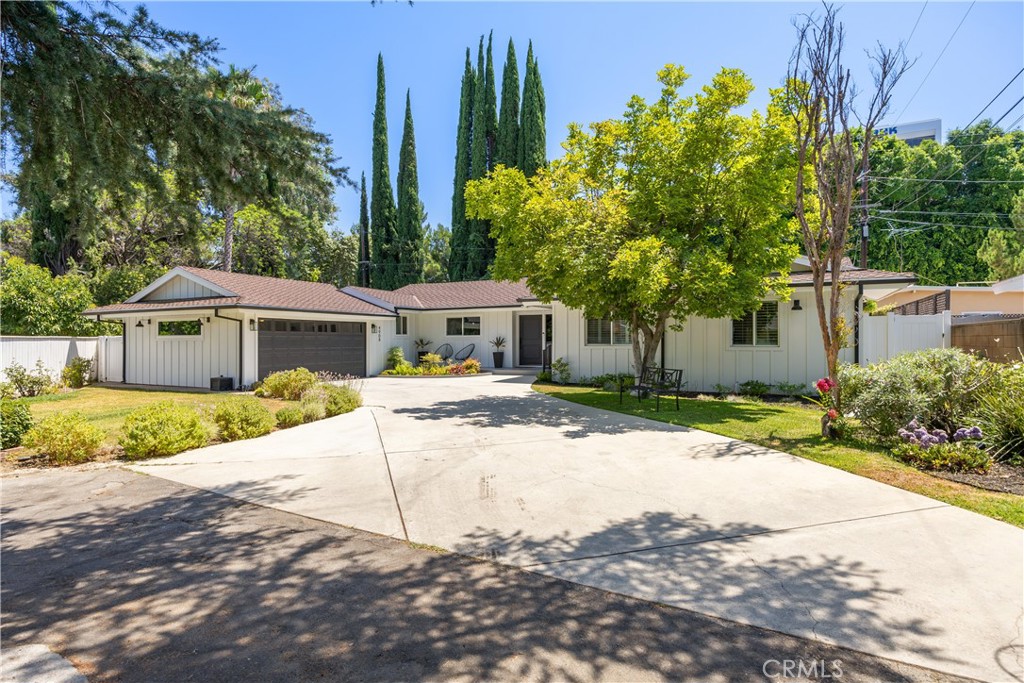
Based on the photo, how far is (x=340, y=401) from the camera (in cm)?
1068

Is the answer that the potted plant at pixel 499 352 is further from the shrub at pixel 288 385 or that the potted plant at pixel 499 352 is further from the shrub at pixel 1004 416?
the shrub at pixel 1004 416

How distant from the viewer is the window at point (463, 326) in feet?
70.6

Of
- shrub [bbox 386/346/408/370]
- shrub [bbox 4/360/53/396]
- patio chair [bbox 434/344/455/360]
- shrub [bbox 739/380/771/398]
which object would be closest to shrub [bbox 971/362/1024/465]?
shrub [bbox 739/380/771/398]

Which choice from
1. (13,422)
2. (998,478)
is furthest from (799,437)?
(13,422)

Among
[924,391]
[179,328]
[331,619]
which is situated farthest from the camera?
[179,328]

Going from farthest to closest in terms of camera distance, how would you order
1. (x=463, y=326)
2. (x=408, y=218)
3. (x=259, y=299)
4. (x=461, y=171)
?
(x=461, y=171)
(x=408, y=218)
(x=463, y=326)
(x=259, y=299)

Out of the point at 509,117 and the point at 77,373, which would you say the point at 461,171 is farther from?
the point at 77,373

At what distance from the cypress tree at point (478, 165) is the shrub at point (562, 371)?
21256mm

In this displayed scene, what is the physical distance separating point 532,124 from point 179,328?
91.6 feet

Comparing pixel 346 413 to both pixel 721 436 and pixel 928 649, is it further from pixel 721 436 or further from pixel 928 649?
pixel 928 649

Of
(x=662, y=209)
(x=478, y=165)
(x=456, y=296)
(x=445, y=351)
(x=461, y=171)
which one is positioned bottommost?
(x=445, y=351)

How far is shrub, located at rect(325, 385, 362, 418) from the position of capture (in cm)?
1043

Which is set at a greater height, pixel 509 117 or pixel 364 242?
pixel 509 117

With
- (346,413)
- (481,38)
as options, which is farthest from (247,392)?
(481,38)
